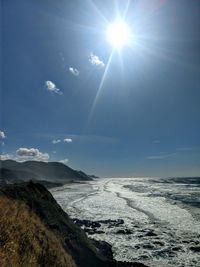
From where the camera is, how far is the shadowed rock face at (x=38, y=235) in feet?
27.4

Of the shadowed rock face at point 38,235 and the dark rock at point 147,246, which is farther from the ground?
the shadowed rock face at point 38,235

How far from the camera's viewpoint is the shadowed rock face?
834cm

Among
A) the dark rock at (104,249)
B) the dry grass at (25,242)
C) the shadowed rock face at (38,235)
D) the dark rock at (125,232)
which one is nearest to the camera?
the dry grass at (25,242)

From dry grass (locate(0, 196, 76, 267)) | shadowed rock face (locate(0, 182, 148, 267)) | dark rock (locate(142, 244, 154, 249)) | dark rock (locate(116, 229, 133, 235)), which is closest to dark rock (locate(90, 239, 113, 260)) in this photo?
shadowed rock face (locate(0, 182, 148, 267))

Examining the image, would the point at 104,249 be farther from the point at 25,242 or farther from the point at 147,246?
A: the point at 25,242

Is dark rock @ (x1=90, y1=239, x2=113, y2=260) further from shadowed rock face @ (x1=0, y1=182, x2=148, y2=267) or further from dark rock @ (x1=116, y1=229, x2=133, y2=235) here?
dark rock @ (x1=116, y1=229, x2=133, y2=235)

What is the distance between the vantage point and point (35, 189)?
50.5 ft

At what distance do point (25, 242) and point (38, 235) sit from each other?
1.14 meters

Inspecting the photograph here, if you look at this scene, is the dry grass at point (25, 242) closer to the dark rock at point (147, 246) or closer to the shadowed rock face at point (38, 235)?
the shadowed rock face at point (38, 235)

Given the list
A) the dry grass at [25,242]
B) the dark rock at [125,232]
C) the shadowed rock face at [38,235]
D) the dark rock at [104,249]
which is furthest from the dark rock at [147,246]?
the dry grass at [25,242]

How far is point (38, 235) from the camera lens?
1010 cm

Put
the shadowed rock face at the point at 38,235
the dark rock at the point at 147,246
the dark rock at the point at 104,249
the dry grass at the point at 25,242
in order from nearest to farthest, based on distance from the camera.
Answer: the dry grass at the point at 25,242 → the shadowed rock face at the point at 38,235 → the dark rock at the point at 104,249 → the dark rock at the point at 147,246

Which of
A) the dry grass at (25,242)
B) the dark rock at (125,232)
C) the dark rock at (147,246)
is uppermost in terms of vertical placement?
the dry grass at (25,242)

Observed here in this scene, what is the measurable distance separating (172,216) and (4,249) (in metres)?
28.2
